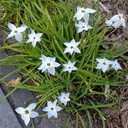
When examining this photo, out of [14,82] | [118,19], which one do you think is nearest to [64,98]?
[14,82]

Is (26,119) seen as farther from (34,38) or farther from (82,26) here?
(82,26)

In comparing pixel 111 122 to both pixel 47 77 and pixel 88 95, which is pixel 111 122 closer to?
pixel 88 95

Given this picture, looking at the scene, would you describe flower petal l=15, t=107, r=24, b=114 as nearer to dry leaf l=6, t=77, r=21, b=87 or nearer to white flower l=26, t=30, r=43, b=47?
dry leaf l=6, t=77, r=21, b=87

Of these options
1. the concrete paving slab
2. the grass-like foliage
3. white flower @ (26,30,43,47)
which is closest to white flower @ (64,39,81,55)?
the grass-like foliage

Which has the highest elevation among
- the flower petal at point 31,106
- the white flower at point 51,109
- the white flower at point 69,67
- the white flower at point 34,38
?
the white flower at point 34,38

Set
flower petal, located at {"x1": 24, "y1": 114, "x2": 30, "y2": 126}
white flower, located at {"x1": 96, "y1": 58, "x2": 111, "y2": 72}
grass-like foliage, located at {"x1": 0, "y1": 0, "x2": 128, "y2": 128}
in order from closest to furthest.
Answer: flower petal, located at {"x1": 24, "y1": 114, "x2": 30, "y2": 126}, white flower, located at {"x1": 96, "y1": 58, "x2": 111, "y2": 72}, grass-like foliage, located at {"x1": 0, "y1": 0, "x2": 128, "y2": 128}

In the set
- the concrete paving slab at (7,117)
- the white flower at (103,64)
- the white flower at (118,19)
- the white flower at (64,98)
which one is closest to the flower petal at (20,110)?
the concrete paving slab at (7,117)

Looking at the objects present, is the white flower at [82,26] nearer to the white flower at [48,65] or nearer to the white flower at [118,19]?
the white flower at [118,19]
